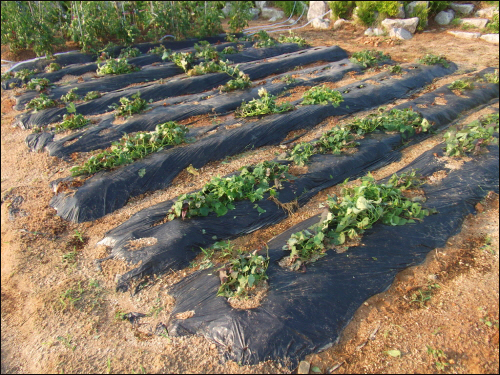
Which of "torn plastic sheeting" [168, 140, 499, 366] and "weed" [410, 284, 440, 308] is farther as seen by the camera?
"weed" [410, 284, 440, 308]

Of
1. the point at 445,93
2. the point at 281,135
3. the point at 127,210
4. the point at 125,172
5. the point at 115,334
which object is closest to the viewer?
the point at 115,334

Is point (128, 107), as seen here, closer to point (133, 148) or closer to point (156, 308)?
point (133, 148)

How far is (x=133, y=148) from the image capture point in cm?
514

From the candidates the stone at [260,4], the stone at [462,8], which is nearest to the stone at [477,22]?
the stone at [462,8]

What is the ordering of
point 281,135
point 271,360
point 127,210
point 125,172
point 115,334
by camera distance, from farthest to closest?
1. point 281,135
2. point 125,172
3. point 127,210
4. point 115,334
5. point 271,360

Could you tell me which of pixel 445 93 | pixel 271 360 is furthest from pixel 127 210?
pixel 445 93

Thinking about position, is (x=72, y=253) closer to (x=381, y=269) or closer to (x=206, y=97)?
(x=381, y=269)

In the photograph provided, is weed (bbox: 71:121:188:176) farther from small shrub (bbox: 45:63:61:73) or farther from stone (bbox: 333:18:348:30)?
stone (bbox: 333:18:348:30)

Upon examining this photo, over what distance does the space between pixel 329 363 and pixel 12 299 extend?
3108 millimetres

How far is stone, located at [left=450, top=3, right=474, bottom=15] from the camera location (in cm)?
1292

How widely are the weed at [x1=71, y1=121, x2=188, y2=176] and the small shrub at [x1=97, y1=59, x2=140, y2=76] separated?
3.70 metres

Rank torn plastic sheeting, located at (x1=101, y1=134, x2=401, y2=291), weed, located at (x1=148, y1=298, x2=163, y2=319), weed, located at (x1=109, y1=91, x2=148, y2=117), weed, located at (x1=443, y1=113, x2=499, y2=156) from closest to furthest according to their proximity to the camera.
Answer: weed, located at (x1=148, y1=298, x2=163, y2=319)
torn plastic sheeting, located at (x1=101, y1=134, x2=401, y2=291)
weed, located at (x1=443, y1=113, x2=499, y2=156)
weed, located at (x1=109, y1=91, x2=148, y2=117)

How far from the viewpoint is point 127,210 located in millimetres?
4504

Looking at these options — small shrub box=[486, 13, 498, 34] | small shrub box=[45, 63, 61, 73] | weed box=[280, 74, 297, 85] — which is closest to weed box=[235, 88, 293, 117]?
weed box=[280, 74, 297, 85]
